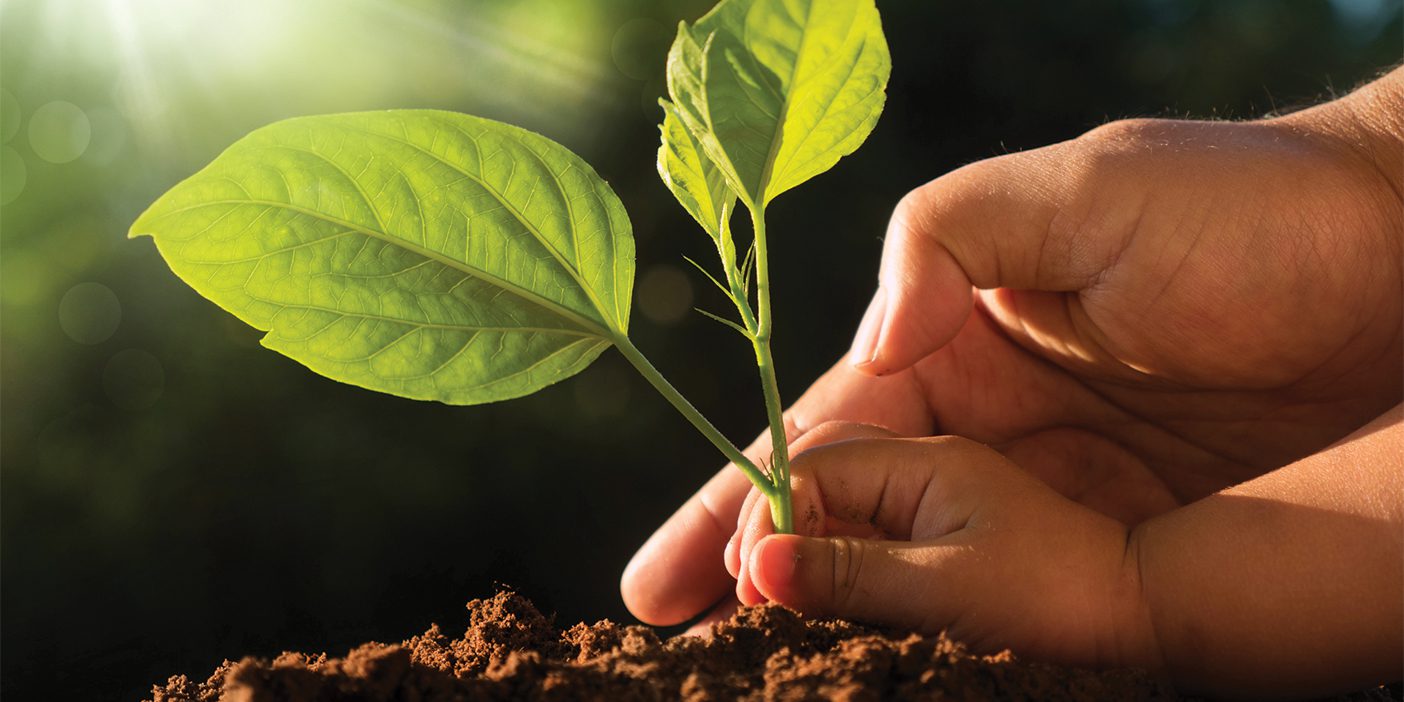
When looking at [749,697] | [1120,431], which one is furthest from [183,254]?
[1120,431]

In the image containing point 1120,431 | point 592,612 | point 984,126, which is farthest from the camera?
point 984,126

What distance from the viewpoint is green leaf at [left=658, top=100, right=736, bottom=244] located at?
27.7 inches

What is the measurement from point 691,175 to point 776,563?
277 mm

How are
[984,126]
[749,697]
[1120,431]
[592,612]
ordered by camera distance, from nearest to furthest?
[749,697] < [1120,431] < [592,612] < [984,126]

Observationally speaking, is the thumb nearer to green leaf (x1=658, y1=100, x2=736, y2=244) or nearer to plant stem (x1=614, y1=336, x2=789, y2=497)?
plant stem (x1=614, y1=336, x2=789, y2=497)

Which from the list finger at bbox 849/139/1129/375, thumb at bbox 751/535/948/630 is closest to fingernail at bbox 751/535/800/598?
thumb at bbox 751/535/948/630

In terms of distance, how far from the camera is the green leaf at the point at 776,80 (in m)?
0.60

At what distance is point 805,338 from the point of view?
5.90 feet

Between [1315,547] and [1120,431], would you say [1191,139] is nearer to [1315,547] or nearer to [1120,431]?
[1120,431]

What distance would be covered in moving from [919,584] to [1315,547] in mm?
272

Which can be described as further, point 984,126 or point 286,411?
point 984,126

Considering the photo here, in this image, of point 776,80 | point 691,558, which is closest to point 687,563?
point 691,558

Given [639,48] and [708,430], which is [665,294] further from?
[708,430]

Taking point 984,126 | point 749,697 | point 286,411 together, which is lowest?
point 749,697
